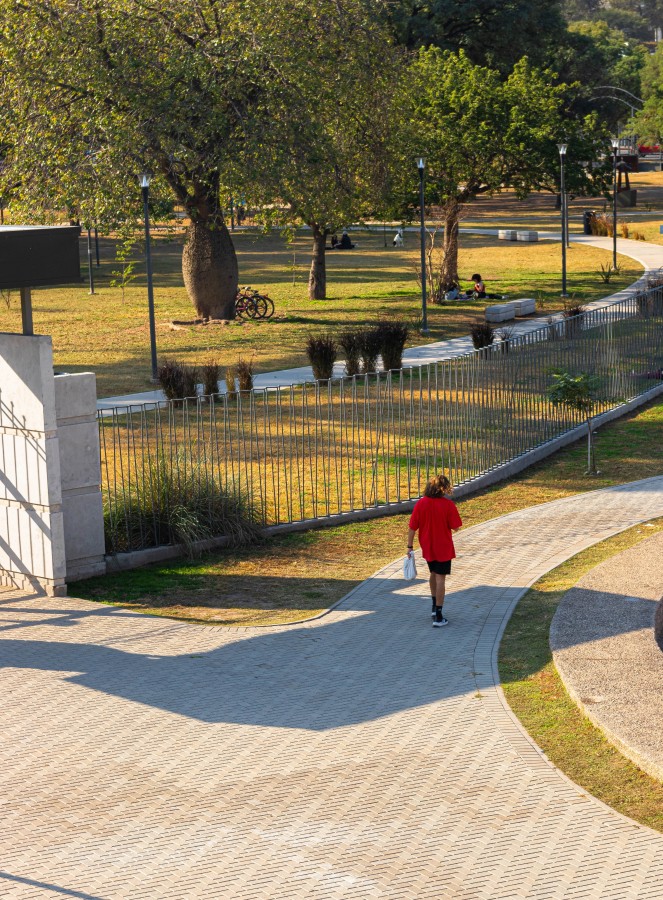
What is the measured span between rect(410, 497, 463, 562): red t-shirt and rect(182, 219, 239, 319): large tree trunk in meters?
21.0

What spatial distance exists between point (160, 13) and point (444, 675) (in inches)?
893

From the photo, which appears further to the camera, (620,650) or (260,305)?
(260,305)

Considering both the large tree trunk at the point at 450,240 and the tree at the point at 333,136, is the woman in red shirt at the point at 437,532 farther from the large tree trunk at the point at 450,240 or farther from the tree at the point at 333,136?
the large tree trunk at the point at 450,240

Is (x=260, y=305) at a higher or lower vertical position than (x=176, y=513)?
higher

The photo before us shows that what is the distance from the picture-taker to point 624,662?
388 inches

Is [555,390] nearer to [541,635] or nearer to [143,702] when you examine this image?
[541,635]

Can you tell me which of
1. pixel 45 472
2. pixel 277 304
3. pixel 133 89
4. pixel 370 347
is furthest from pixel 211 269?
pixel 45 472

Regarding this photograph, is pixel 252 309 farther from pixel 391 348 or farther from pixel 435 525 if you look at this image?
pixel 435 525

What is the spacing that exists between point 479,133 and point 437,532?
2777 cm

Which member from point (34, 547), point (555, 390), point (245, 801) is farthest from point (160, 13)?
point (245, 801)

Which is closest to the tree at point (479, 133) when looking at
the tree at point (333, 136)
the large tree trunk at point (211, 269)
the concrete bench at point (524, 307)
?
the tree at point (333, 136)

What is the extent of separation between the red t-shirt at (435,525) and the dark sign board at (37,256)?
3721 millimetres

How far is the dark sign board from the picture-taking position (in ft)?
37.0

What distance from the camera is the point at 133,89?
28156mm
